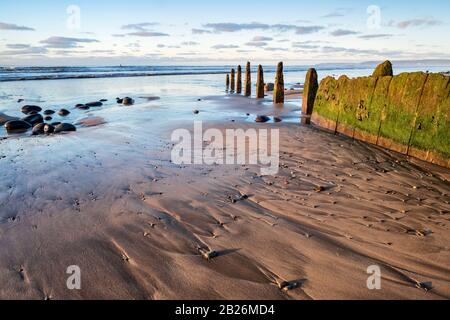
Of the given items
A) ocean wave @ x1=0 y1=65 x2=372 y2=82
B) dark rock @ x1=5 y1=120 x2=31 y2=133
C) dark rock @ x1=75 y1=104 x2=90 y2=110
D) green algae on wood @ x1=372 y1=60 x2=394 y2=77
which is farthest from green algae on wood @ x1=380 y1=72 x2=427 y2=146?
ocean wave @ x1=0 y1=65 x2=372 y2=82

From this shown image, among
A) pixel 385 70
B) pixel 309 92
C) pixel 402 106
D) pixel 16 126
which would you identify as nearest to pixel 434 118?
pixel 402 106

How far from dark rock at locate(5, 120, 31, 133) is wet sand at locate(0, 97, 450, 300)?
5.79 metres

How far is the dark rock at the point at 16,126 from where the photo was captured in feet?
40.7

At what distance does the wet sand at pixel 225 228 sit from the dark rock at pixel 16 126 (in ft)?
19.0

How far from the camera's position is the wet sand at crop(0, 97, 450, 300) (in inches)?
125

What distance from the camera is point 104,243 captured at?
3986mm

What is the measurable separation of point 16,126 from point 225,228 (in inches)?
468

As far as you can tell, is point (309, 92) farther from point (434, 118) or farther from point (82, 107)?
point (82, 107)

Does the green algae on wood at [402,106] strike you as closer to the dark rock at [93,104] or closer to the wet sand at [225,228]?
the wet sand at [225,228]

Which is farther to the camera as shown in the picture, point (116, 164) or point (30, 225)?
point (116, 164)

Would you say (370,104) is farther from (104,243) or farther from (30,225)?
(30,225)

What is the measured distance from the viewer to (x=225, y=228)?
14.1 ft
